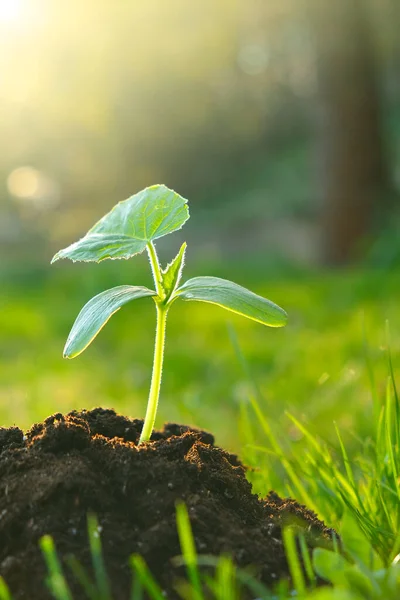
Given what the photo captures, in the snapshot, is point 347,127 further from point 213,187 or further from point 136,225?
point 136,225

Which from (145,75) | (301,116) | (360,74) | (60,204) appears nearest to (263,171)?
(301,116)

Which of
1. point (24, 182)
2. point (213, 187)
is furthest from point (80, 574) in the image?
point (213, 187)

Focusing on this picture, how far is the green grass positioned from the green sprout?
0.25m

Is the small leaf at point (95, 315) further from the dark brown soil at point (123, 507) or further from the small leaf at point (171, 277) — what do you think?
the dark brown soil at point (123, 507)

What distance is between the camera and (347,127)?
20.8 ft

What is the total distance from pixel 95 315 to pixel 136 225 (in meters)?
0.15

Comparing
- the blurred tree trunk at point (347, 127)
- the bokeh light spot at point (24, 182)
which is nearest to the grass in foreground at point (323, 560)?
the blurred tree trunk at point (347, 127)

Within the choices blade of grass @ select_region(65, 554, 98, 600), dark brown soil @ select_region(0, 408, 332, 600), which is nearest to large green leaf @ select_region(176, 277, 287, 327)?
dark brown soil @ select_region(0, 408, 332, 600)

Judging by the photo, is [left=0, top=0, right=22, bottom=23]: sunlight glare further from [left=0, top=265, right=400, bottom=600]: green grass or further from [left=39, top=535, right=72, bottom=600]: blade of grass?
[left=39, top=535, right=72, bottom=600]: blade of grass

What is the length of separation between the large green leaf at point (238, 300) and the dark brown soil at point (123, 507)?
213mm

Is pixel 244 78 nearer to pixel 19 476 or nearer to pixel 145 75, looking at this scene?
pixel 145 75

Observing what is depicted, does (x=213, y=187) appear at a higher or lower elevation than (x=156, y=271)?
higher

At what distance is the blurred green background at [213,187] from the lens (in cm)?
333

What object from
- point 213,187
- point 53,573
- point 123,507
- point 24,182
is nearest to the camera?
point 53,573
